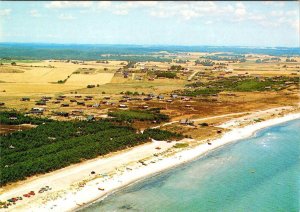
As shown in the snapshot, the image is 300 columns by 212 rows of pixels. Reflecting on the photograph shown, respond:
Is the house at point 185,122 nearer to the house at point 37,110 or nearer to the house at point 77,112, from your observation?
the house at point 77,112

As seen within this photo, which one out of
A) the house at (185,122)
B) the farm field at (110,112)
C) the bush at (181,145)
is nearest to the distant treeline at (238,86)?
the farm field at (110,112)

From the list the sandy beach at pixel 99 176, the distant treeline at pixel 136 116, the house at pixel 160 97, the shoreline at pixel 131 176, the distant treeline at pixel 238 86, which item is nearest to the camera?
the shoreline at pixel 131 176

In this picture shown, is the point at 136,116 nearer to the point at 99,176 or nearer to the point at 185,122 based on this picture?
the point at 185,122

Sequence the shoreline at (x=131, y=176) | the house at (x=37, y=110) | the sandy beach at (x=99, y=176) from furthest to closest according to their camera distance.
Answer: the house at (x=37, y=110), the sandy beach at (x=99, y=176), the shoreline at (x=131, y=176)

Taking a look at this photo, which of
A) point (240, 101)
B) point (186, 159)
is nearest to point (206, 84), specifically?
point (240, 101)

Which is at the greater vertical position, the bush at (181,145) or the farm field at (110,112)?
the farm field at (110,112)

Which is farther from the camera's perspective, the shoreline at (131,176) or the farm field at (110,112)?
the farm field at (110,112)

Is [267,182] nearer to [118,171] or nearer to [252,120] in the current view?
[118,171]
